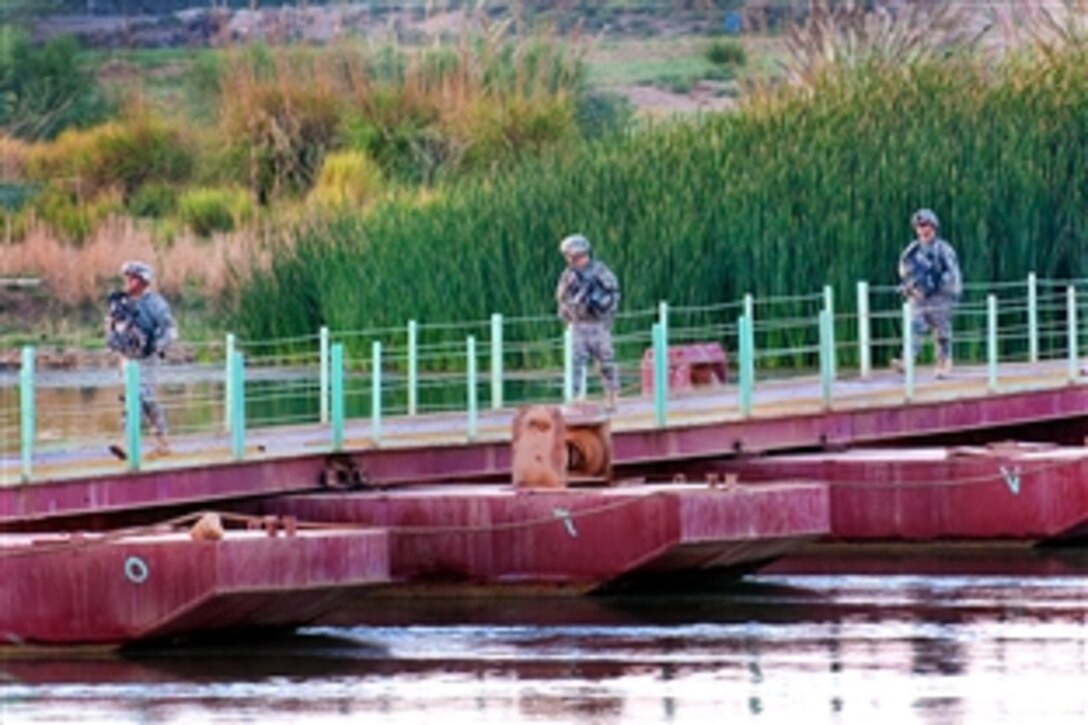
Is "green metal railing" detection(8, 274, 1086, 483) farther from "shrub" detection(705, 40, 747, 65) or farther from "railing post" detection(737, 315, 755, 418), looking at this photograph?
"shrub" detection(705, 40, 747, 65)

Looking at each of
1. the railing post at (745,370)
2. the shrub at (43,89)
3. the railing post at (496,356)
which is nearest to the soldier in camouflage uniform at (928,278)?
the railing post at (745,370)

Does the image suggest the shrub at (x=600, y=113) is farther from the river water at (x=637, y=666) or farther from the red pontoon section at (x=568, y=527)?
the river water at (x=637, y=666)

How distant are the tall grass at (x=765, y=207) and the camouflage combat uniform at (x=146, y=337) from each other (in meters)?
15.0

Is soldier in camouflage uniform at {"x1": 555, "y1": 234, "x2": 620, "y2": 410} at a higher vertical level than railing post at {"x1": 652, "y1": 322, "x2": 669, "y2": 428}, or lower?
higher

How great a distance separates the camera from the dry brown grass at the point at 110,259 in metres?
54.9

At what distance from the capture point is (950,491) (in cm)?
3353

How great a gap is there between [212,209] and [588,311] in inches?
1040

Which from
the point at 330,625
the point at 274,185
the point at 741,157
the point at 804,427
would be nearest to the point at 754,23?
the point at 274,185

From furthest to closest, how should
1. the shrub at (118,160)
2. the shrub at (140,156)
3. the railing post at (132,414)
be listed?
1. the shrub at (140,156)
2. the shrub at (118,160)
3. the railing post at (132,414)

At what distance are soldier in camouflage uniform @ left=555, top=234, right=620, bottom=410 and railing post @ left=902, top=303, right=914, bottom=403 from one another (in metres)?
3.01

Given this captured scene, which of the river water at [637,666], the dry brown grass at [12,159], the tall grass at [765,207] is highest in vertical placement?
the dry brown grass at [12,159]

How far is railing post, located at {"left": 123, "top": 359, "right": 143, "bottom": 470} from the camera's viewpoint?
29.3 metres

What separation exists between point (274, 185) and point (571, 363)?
2588cm

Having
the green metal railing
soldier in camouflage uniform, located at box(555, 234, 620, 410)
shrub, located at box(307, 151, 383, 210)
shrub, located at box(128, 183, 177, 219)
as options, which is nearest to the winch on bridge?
soldier in camouflage uniform, located at box(555, 234, 620, 410)
